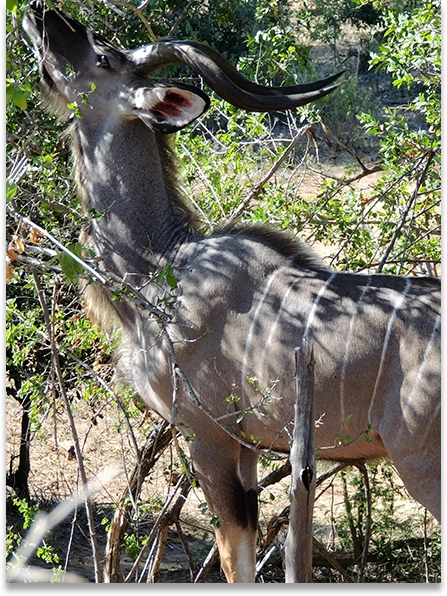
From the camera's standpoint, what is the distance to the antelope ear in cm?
268

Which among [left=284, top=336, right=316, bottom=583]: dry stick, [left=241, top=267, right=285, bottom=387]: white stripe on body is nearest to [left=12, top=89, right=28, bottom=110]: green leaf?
[left=284, top=336, right=316, bottom=583]: dry stick

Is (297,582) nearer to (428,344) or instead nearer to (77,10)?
(428,344)

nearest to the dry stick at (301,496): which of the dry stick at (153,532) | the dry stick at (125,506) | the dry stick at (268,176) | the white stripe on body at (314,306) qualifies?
the white stripe on body at (314,306)

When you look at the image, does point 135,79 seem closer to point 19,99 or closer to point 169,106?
point 169,106

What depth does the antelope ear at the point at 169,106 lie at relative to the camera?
2.68m

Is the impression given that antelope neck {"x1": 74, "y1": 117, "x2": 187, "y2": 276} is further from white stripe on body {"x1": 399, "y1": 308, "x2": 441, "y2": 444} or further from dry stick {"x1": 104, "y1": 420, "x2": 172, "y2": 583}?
white stripe on body {"x1": 399, "y1": 308, "x2": 441, "y2": 444}

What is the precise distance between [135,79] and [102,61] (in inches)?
4.8

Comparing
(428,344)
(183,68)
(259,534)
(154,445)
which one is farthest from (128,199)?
(183,68)

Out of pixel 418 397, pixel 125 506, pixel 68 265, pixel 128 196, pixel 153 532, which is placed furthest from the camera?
pixel 125 506

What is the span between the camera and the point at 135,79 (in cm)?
288

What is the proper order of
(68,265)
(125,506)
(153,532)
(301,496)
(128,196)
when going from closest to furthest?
(301,496)
(68,265)
(153,532)
(128,196)
(125,506)

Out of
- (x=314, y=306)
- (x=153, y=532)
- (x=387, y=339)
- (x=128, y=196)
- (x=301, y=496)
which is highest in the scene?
(x=128, y=196)

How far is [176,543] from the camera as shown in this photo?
441cm

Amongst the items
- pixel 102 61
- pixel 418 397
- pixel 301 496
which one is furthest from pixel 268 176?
pixel 301 496
